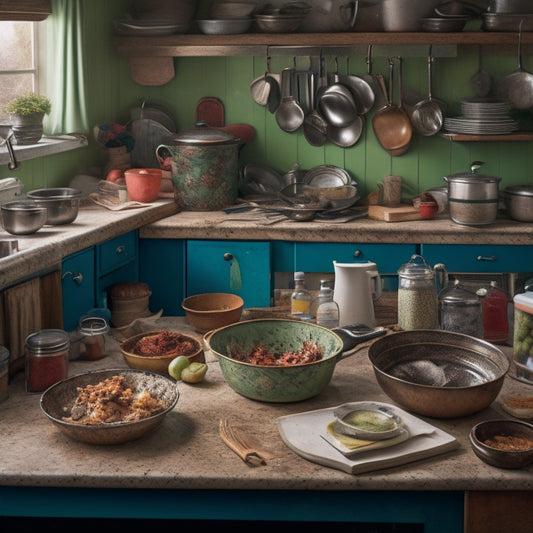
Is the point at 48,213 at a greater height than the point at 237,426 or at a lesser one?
greater

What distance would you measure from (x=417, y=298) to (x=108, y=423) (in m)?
1.04

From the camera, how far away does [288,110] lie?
4820mm

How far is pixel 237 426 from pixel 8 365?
2.27ft

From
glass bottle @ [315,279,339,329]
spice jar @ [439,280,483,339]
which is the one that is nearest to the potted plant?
glass bottle @ [315,279,339,329]

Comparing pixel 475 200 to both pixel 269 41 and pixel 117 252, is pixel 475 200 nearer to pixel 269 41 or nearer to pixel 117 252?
pixel 269 41

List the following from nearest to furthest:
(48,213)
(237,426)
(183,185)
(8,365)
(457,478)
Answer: (457,478) → (237,426) → (8,365) → (48,213) → (183,185)

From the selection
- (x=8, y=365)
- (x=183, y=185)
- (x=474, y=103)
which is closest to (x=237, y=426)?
(x=8, y=365)

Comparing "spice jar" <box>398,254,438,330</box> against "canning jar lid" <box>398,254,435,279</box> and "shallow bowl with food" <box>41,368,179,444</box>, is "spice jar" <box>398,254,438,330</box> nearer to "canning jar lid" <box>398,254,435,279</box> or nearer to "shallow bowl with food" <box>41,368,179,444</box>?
"canning jar lid" <box>398,254,435,279</box>

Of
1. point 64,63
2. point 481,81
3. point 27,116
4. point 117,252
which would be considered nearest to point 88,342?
point 117,252

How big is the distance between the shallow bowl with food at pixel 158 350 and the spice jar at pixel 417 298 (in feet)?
2.02

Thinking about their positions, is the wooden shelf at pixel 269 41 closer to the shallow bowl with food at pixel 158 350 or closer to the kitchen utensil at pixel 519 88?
the kitchen utensil at pixel 519 88

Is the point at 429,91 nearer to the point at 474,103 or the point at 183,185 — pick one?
the point at 474,103

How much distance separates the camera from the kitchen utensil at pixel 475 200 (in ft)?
13.4

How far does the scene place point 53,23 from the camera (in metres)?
4.12
